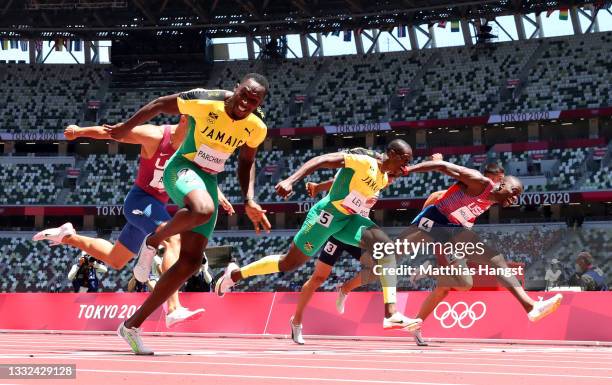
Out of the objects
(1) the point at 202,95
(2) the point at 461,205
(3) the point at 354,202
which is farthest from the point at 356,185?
(1) the point at 202,95

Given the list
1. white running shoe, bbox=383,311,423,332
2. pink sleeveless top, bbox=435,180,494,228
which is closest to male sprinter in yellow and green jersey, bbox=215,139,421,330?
pink sleeveless top, bbox=435,180,494,228

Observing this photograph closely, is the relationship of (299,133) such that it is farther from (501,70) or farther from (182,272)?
(182,272)

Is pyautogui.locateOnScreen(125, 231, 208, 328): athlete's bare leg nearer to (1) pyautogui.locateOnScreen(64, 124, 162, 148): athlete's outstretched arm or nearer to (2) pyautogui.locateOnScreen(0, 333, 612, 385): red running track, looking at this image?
(2) pyautogui.locateOnScreen(0, 333, 612, 385): red running track

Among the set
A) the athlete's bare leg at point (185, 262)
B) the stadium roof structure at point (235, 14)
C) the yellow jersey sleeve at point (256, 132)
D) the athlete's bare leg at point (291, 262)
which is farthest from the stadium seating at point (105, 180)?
the athlete's bare leg at point (185, 262)

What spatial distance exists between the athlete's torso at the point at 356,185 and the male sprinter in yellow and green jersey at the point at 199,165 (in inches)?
119

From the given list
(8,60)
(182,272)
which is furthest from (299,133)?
(182,272)

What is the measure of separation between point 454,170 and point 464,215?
1.42 m

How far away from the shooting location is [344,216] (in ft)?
36.5

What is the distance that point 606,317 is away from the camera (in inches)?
499

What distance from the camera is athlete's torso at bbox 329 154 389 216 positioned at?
1104 centimetres

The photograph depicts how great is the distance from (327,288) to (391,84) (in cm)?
1744

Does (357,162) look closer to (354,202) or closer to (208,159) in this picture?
(354,202)

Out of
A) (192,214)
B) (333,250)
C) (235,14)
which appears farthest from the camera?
(235,14)

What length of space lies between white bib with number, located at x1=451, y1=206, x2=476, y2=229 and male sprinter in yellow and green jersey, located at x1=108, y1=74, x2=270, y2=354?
4458 millimetres
